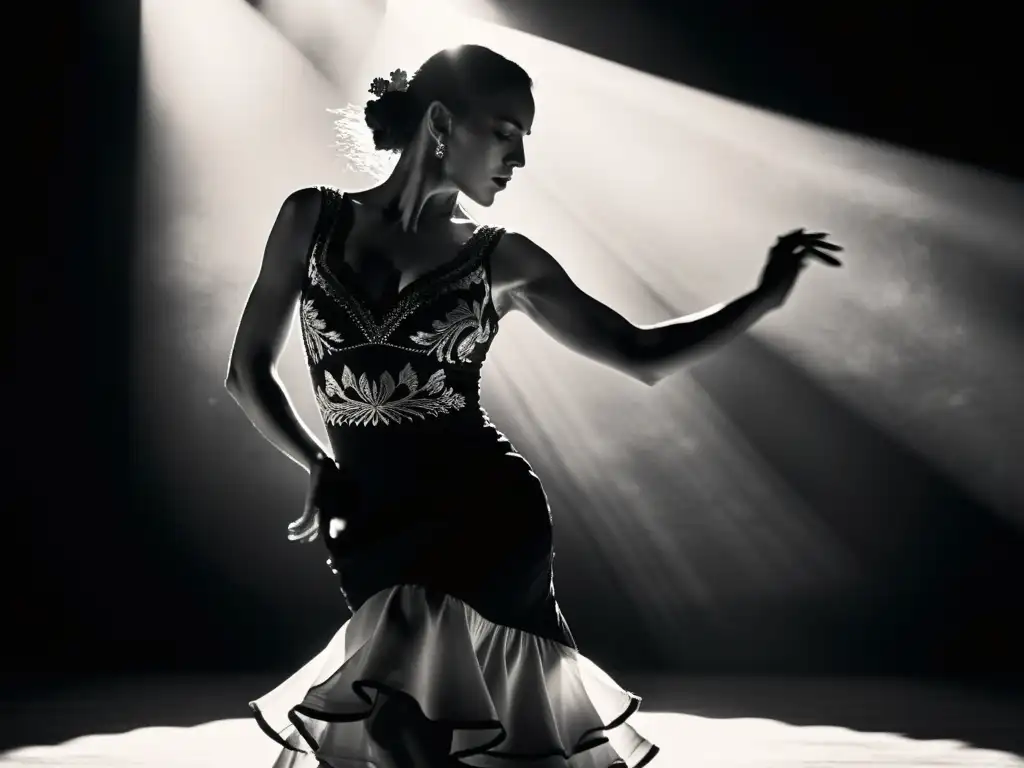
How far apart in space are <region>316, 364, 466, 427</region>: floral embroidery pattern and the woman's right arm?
6 cm

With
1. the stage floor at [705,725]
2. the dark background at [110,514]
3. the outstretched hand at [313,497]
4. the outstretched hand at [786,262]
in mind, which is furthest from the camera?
the dark background at [110,514]

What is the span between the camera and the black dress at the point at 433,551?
5.05ft

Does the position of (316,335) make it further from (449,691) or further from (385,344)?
(449,691)

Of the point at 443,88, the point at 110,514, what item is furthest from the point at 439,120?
the point at 110,514

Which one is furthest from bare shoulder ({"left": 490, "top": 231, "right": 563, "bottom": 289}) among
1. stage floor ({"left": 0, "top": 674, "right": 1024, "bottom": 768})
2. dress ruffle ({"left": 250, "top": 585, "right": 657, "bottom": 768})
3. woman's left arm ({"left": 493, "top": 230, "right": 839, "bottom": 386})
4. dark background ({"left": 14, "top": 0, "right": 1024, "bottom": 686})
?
dark background ({"left": 14, "top": 0, "right": 1024, "bottom": 686})

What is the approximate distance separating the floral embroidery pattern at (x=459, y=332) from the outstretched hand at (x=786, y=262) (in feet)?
1.18

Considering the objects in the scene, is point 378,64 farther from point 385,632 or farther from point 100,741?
point 385,632

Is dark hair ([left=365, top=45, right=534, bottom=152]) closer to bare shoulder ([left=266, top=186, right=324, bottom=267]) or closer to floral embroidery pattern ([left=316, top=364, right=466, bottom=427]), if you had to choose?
bare shoulder ([left=266, top=186, right=324, bottom=267])

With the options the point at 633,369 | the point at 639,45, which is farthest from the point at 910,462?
the point at 633,369

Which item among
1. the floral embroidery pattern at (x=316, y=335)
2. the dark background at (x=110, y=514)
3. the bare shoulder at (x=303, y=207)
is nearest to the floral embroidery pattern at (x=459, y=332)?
the floral embroidery pattern at (x=316, y=335)

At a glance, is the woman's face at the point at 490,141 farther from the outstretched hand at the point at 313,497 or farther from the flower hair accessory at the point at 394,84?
the outstretched hand at the point at 313,497

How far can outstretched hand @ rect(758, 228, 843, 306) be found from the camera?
161 cm

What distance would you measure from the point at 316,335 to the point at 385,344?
0.09 meters

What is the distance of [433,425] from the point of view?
65.2 inches
